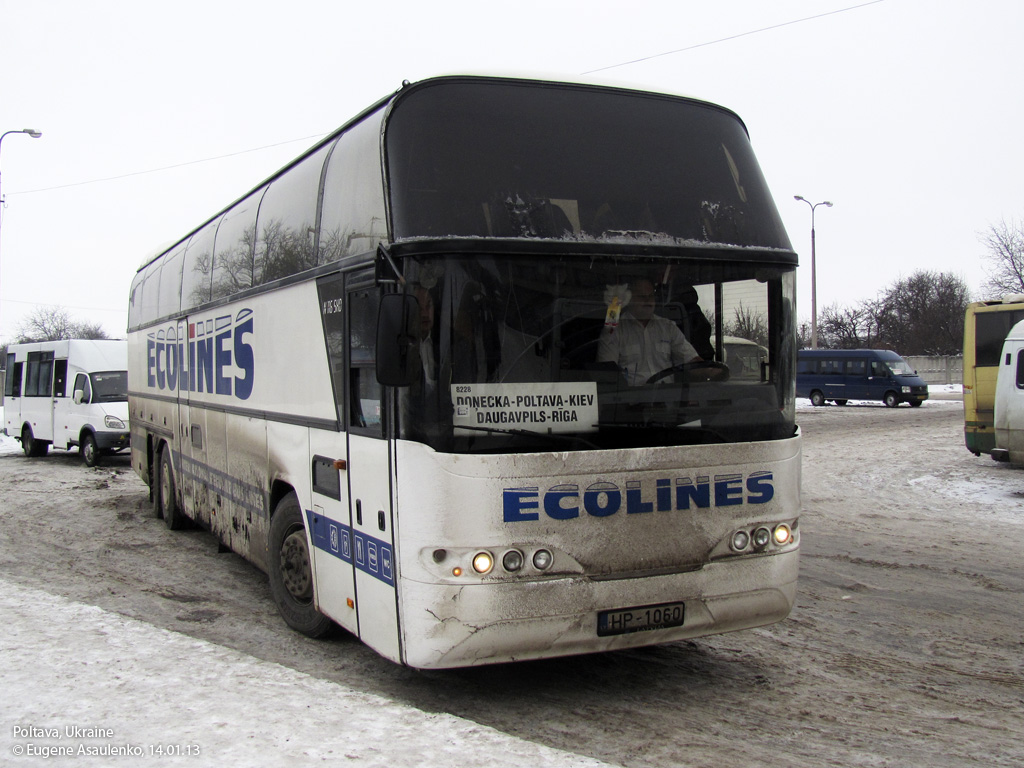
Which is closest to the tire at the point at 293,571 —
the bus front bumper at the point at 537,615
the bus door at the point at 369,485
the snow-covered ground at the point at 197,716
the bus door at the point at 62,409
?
the snow-covered ground at the point at 197,716

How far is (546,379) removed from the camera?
15.3 ft

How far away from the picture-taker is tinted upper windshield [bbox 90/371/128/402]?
65.5 ft

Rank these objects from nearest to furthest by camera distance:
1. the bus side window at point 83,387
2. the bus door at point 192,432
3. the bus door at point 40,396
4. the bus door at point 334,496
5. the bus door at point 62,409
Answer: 1. the bus door at point 334,496
2. the bus door at point 192,432
3. the bus side window at point 83,387
4. the bus door at point 62,409
5. the bus door at point 40,396

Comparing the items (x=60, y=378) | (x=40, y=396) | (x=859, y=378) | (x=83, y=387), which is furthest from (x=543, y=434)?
(x=859, y=378)

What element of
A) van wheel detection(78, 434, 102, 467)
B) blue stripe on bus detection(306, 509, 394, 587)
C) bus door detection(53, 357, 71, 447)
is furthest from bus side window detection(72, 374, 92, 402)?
blue stripe on bus detection(306, 509, 394, 587)

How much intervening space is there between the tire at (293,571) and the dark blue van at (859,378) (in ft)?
109

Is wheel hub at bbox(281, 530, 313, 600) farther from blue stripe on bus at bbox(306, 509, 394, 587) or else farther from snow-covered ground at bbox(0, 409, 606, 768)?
snow-covered ground at bbox(0, 409, 606, 768)

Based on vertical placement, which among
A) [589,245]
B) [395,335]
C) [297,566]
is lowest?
[297,566]

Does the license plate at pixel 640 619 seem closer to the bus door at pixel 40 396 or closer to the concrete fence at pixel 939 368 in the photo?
the bus door at pixel 40 396

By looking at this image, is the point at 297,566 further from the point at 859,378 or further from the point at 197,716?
the point at 859,378

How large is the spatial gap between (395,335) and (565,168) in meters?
1.39

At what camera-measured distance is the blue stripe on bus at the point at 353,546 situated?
16.0 feet

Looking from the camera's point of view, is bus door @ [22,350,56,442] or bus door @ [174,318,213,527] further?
bus door @ [22,350,56,442]

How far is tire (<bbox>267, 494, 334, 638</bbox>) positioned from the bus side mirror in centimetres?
218
